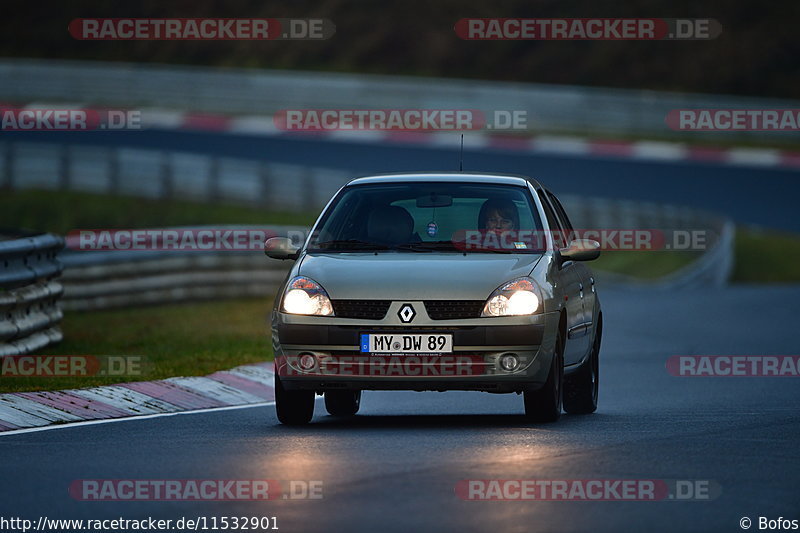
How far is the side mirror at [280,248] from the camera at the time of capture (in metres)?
11.5

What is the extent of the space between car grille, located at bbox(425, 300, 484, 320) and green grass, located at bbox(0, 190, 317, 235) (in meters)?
23.4

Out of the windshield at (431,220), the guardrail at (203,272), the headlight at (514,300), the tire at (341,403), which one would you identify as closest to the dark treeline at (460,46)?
the guardrail at (203,272)

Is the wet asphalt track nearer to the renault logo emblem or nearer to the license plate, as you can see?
the license plate

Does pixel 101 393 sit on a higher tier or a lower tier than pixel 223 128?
lower

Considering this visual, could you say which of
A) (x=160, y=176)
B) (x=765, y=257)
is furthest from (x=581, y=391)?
(x=160, y=176)

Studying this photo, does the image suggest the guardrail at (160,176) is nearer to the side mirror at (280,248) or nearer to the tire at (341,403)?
the tire at (341,403)

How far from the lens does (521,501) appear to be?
7.85 meters

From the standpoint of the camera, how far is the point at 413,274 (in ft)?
35.6

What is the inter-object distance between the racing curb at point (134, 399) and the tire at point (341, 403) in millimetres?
953

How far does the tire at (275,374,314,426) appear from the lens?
36.4ft

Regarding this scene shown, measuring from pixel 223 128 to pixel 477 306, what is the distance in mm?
33482

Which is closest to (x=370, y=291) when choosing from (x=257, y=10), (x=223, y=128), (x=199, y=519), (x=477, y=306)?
(x=477, y=306)

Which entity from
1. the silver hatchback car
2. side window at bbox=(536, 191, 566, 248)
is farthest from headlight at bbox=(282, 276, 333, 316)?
side window at bbox=(536, 191, 566, 248)

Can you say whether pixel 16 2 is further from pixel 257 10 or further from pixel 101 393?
pixel 101 393
